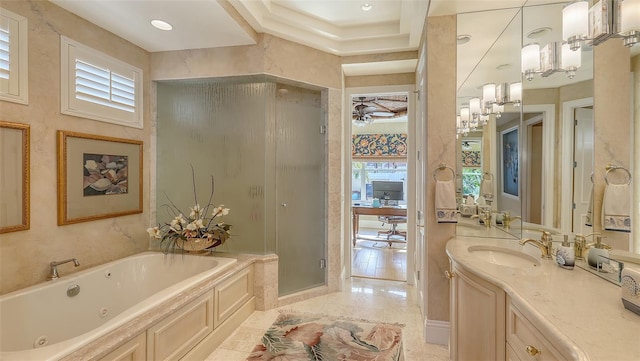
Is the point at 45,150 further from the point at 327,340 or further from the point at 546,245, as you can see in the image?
the point at 546,245

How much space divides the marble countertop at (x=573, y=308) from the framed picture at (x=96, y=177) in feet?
9.02

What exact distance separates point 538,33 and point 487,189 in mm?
1117

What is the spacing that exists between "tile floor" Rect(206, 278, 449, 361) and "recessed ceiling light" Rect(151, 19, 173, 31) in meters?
2.60

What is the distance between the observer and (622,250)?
4.22 ft

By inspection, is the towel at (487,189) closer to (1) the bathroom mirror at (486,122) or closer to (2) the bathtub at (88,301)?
(1) the bathroom mirror at (486,122)

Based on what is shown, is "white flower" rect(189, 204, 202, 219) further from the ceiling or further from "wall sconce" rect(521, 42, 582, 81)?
"wall sconce" rect(521, 42, 582, 81)

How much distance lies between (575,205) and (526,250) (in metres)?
0.41

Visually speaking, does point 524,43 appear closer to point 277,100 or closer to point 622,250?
point 622,250

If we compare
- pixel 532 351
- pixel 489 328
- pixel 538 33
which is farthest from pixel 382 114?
pixel 532 351

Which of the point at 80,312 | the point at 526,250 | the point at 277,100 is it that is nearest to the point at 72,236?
the point at 80,312

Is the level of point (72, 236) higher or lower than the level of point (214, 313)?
higher

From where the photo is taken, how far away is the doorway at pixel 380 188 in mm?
4348

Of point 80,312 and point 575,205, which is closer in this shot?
point 575,205

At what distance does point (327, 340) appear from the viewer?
235 cm
